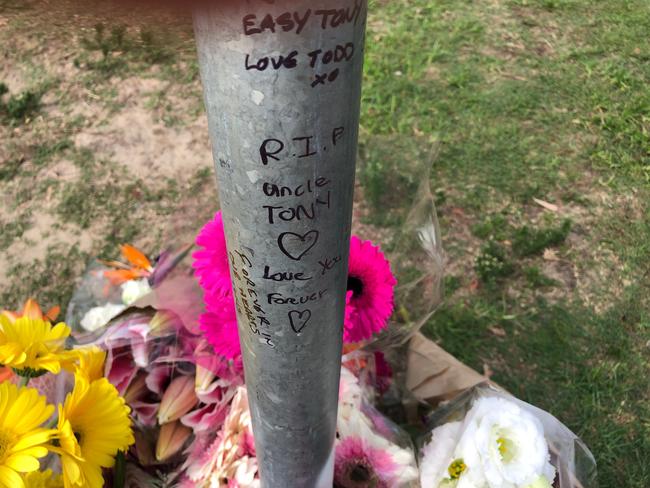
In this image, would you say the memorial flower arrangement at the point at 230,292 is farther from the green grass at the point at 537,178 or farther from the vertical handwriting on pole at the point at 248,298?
the green grass at the point at 537,178

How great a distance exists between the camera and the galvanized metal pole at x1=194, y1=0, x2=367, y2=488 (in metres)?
0.38

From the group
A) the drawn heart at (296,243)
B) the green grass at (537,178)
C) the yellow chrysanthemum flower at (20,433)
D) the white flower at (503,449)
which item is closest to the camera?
the drawn heart at (296,243)

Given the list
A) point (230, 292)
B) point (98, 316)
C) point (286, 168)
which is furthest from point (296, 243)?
point (98, 316)

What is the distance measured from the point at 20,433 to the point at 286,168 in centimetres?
49

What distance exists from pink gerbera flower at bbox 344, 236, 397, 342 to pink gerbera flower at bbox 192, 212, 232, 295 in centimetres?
21

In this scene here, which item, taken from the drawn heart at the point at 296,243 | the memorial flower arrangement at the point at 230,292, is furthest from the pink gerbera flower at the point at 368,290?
the drawn heart at the point at 296,243

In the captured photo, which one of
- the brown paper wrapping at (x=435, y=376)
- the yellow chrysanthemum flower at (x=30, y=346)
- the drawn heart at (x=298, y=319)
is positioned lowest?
the brown paper wrapping at (x=435, y=376)

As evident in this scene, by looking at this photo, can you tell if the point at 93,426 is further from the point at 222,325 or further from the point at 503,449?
the point at 503,449

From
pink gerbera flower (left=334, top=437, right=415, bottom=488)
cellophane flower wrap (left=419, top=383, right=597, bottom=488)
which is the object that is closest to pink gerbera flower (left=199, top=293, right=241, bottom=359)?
pink gerbera flower (left=334, top=437, right=415, bottom=488)

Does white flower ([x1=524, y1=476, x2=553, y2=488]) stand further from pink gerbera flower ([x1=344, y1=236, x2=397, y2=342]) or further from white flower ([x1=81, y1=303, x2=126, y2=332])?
white flower ([x1=81, y1=303, x2=126, y2=332])

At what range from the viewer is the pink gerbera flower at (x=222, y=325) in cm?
90

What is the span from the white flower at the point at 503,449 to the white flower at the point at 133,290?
2.41ft

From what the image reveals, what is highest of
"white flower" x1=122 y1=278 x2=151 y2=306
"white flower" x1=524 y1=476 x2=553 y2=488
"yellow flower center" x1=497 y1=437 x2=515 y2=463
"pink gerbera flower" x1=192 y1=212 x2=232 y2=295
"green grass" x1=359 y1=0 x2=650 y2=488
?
"pink gerbera flower" x1=192 y1=212 x2=232 y2=295

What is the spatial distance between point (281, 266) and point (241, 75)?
0.64 feet
